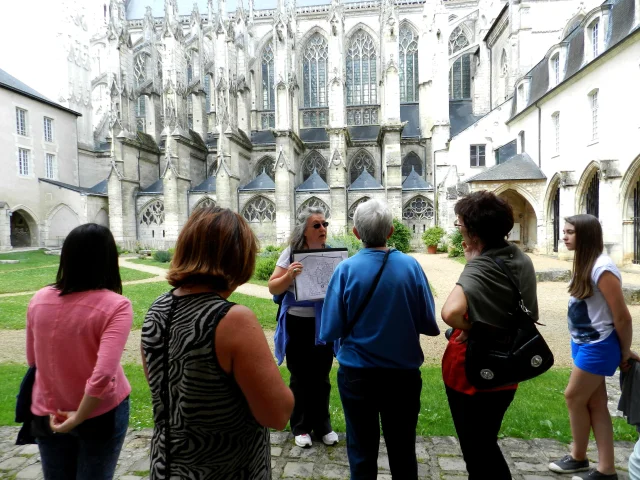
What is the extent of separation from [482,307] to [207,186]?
25005 millimetres

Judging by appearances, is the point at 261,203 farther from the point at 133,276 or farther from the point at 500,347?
the point at 500,347

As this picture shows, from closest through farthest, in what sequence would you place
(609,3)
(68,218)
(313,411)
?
(313,411)
(609,3)
(68,218)

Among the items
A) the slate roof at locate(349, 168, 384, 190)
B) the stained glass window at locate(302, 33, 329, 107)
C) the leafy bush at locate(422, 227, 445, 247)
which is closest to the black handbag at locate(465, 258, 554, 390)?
the leafy bush at locate(422, 227, 445, 247)

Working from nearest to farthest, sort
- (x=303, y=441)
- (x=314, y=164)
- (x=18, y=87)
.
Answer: (x=303, y=441)
(x=18, y=87)
(x=314, y=164)

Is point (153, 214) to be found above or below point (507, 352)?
above

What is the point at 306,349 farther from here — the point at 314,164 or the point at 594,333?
the point at 314,164

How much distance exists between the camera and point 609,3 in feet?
44.6

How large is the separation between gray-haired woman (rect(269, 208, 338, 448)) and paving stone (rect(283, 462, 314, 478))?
0.69ft

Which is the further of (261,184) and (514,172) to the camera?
(261,184)

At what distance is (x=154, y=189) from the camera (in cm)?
Answer: 2562

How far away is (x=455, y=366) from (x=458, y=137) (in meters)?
21.9

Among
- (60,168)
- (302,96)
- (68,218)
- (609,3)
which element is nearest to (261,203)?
(302,96)

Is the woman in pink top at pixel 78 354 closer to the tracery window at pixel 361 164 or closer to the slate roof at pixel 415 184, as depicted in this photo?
the slate roof at pixel 415 184

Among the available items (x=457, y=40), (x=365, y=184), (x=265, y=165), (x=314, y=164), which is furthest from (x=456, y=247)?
(x=457, y=40)
